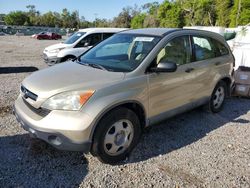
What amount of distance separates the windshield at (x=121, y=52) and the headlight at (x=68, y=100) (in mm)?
716

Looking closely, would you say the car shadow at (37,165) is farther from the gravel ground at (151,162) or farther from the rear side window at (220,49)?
the rear side window at (220,49)

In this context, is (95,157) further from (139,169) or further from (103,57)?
(103,57)

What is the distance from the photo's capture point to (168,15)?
6575cm

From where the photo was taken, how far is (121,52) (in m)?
4.18

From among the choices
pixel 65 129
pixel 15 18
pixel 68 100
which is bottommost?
pixel 65 129

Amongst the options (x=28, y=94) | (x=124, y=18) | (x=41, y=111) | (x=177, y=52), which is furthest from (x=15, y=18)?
(x=41, y=111)

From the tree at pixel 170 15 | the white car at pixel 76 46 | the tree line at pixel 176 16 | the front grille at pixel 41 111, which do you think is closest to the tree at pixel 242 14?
the tree line at pixel 176 16

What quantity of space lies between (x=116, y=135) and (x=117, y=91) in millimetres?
582

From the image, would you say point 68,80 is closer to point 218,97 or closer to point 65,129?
point 65,129

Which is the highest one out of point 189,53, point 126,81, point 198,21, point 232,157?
point 198,21

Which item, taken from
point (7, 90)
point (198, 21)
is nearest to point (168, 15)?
point (198, 21)

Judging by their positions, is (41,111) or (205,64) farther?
(205,64)

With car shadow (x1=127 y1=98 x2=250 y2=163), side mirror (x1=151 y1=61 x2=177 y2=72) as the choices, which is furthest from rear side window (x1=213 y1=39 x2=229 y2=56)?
side mirror (x1=151 y1=61 x2=177 y2=72)

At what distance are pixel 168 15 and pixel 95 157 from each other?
66480 mm
